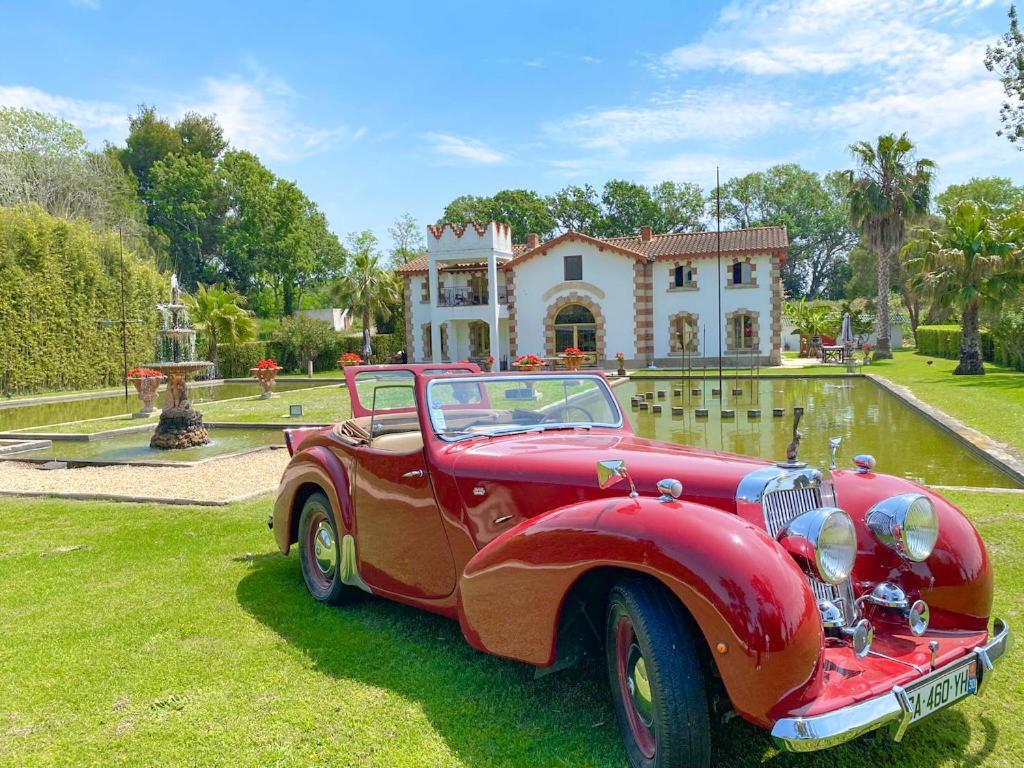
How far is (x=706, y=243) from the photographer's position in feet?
102

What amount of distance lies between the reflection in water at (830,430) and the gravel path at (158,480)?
5966mm

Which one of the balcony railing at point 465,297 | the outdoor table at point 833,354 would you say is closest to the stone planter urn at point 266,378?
the balcony railing at point 465,297

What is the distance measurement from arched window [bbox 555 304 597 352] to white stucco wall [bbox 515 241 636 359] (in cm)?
64

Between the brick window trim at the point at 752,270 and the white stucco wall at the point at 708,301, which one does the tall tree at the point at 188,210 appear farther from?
the brick window trim at the point at 752,270

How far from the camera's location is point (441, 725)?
288 cm

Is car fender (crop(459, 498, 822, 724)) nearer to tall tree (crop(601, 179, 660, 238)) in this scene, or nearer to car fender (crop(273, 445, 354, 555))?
car fender (crop(273, 445, 354, 555))

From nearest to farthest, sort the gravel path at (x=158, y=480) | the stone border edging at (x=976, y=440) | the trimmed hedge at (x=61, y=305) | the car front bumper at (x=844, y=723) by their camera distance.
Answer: the car front bumper at (x=844, y=723)
the gravel path at (x=158, y=480)
the stone border edging at (x=976, y=440)
the trimmed hedge at (x=61, y=305)

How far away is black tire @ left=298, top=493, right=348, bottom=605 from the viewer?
13.9 feet

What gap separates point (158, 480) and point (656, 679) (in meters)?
8.14

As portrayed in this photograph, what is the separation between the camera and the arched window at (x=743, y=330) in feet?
100

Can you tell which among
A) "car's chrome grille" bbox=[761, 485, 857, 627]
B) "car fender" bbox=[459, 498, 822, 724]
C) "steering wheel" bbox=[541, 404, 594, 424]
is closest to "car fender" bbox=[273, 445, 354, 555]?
"steering wheel" bbox=[541, 404, 594, 424]

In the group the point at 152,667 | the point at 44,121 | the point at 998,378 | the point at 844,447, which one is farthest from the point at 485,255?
the point at 152,667

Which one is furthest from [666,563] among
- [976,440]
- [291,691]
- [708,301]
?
[708,301]

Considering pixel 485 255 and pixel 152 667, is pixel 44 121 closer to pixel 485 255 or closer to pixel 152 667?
pixel 485 255
